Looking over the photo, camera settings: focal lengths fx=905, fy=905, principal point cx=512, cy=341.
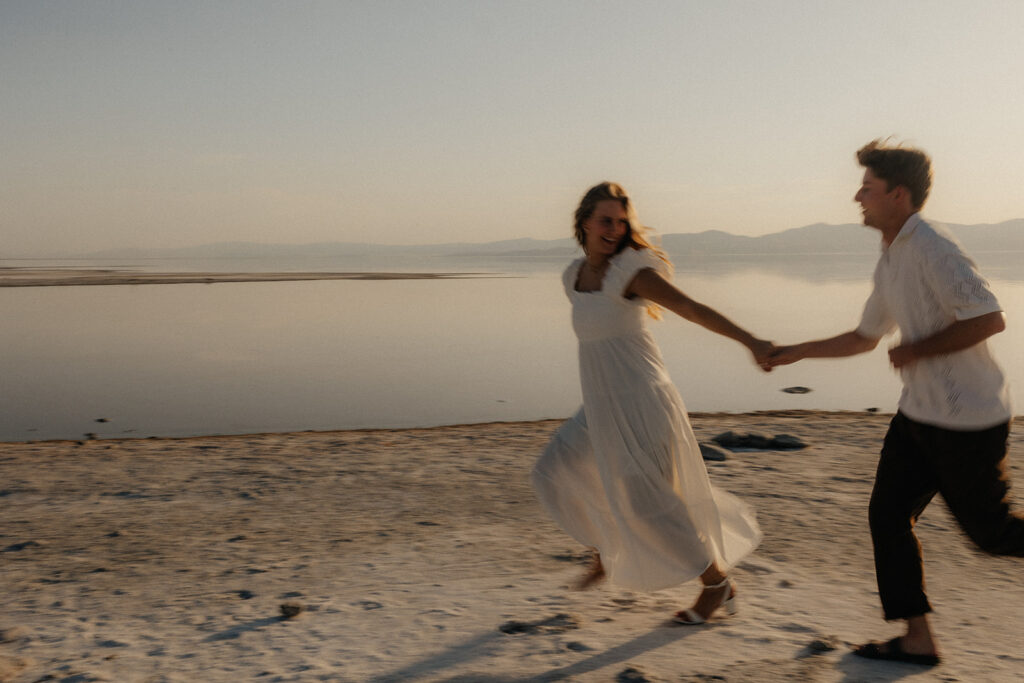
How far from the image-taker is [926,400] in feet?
10.3

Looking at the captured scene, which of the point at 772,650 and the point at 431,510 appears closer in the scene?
the point at 772,650

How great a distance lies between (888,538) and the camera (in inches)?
131

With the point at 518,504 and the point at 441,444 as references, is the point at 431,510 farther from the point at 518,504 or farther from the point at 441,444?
the point at 441,444

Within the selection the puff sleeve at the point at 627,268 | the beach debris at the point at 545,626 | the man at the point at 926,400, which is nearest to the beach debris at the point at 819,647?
the man at the point at 926,400

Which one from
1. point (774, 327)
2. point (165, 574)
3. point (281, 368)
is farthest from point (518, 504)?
point (774, 327)

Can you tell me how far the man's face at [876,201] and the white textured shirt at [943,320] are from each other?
0.08 metres

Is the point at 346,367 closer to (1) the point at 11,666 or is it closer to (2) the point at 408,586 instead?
(2) the point at 408,586

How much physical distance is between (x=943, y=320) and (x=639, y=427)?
121 cm

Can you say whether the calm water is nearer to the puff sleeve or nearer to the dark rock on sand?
the dark rock on sand

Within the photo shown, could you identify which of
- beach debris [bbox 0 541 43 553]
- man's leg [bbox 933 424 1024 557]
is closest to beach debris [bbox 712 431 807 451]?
man's leg [bbox 933 424 1024 557]

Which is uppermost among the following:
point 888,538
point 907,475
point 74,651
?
point 907,475

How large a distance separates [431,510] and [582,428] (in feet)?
6.27

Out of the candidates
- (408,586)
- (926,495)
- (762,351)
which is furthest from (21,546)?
(926,495)

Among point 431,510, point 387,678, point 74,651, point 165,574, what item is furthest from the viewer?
point 431,510
